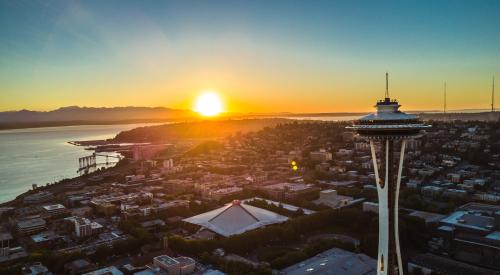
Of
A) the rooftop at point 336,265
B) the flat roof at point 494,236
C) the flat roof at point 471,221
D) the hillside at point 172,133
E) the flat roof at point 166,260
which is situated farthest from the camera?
the hillside at point 172,133

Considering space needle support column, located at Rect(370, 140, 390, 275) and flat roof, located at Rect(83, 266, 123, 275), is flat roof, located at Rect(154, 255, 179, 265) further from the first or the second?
space needle support column, located at Rect(370, 140, 390, 275)

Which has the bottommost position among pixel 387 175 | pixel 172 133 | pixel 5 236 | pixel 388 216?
pixel 5 236

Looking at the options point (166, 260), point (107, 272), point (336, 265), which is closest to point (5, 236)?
point (107, 272)

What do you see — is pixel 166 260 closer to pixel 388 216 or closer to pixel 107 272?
pixel 107 272

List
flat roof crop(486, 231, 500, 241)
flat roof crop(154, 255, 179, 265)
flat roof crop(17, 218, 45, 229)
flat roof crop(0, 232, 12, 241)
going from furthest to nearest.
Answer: flat roof crop(17, 218, 45, 229) < flat roof crop(0, 232, 12, 241) < flat roof crop(486, 231, 500, 241) < flat roof crop(154, 255, 179, 265)

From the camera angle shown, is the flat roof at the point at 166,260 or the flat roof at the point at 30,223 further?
the flat roof at the point at 30,223

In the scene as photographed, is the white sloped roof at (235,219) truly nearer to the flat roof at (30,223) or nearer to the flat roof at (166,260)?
the flat roof at (166,260)

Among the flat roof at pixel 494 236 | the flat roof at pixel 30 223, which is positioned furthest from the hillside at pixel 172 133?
the flat roof at pixel 494 236

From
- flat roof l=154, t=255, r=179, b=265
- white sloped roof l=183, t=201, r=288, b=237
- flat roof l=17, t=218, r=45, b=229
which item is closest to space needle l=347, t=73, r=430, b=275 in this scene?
flat roof l=154, t=255, r=179, b=265

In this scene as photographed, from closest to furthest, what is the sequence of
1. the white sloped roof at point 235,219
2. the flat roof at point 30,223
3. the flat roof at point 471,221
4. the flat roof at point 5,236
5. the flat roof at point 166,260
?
1. the flat roof at point 166,260
2. the flat roof at point 471,221
3. the white sloped roof at point 235,219
4. the flat roof at point 5,236
5. the flat roof at point 30,223
